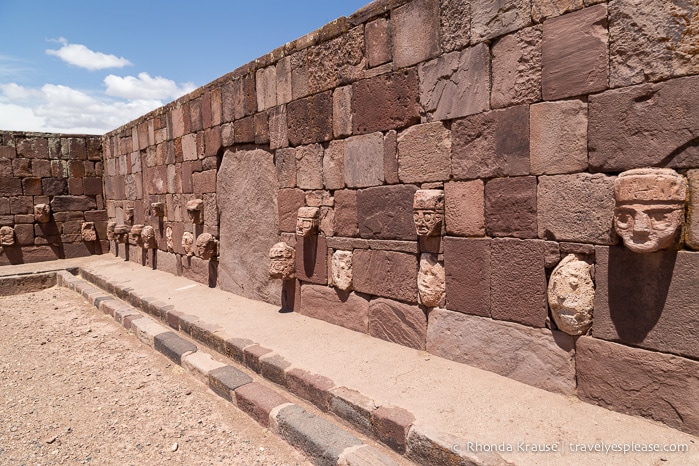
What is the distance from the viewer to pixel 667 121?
8.51 ft

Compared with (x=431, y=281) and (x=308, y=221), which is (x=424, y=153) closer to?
(x=431, y=281)

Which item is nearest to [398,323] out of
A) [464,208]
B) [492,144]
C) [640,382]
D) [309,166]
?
[464,208]

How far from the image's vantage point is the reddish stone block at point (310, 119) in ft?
16.4

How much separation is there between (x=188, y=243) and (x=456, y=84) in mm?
5996

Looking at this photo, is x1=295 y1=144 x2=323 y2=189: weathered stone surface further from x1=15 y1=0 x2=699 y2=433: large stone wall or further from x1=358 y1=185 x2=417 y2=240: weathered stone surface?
x1=358 y1=185 x2=417 y2=240: weathered stone surface

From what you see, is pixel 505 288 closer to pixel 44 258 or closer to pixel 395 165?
pixel 395 165

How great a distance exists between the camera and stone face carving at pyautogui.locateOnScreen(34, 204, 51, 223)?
11750 mm

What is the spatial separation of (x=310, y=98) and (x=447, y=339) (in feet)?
10.2

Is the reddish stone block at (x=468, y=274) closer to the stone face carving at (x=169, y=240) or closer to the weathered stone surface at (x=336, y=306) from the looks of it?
the weathered stone surface at (x=336, y=306)

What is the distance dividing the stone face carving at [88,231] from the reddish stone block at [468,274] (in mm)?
11889

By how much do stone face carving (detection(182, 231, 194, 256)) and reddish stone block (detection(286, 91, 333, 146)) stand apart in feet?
11.5

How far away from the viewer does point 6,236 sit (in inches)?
450

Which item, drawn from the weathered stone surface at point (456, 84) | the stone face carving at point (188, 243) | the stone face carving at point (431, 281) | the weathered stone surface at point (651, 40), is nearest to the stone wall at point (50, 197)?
the stone face carving at point (188, 243)

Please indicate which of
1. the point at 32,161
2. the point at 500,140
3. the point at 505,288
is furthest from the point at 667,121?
the point at 32,161
